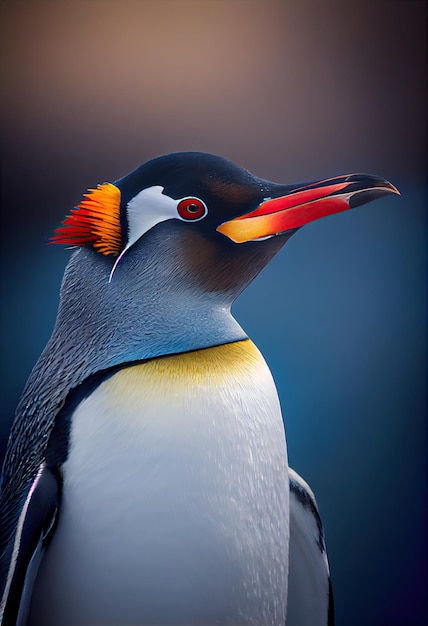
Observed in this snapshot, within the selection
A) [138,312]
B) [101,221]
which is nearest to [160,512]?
[138,312]

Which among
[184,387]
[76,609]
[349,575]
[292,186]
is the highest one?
[292,186]

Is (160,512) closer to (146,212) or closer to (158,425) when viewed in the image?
(158,425)

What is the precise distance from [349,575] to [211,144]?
935 mm

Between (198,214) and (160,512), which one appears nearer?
(160,512)

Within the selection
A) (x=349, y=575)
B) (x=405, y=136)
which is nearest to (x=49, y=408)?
(x=349, y=575)

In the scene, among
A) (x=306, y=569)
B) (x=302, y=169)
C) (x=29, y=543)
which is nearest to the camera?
(x=29, y=543)

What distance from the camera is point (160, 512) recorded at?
2.83 ft

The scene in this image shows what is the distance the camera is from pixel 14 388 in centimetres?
117

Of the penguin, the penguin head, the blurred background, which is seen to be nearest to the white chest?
the penguin

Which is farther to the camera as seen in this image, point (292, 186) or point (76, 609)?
point (292, 186)

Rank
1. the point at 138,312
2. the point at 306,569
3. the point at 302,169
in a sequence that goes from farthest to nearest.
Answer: the point at 302,169 → the point at 306,569 → the point at 138,312

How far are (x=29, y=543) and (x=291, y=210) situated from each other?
2.07 feet

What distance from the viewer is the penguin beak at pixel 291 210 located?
1.01 metres

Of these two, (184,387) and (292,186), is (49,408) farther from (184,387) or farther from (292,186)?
(292,186)
